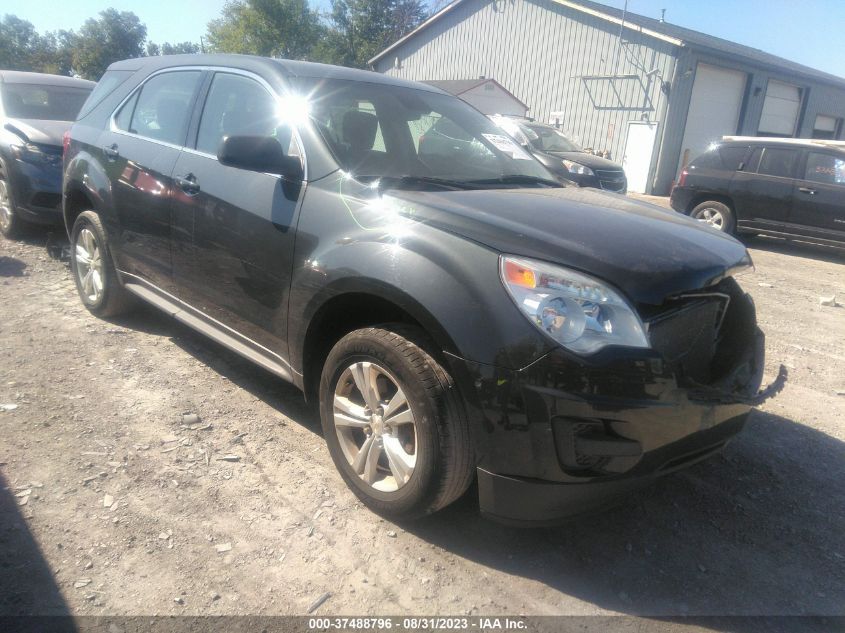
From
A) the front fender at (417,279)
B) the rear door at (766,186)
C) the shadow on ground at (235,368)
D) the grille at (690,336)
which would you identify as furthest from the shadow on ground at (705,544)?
the rear door at (766,186)

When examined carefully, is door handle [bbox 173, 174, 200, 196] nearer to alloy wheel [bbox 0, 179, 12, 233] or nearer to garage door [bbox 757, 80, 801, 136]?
alloy wheel [bbox 0, 179, 12, 233]

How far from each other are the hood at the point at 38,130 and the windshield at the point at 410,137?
173 inches

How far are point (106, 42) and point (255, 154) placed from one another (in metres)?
69.0

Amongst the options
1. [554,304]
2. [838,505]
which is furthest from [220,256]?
[838,505]

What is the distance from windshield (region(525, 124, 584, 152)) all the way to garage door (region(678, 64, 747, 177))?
6.96 metres

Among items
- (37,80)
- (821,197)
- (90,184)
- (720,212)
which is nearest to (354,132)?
(90,184)

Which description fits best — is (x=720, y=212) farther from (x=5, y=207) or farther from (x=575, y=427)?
(x=5, y=207)

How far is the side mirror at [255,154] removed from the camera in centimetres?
272

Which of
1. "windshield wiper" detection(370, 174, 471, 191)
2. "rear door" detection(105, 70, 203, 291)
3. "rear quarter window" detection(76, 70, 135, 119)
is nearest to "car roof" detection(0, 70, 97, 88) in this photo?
"rear quarter window" detection(76, 70, 135, 119)

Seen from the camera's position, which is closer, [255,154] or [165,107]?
[255,154]

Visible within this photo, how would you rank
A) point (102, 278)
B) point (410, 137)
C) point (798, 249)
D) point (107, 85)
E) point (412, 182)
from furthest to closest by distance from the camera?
point (798, 249) < point (107, 85) < point (102, 278) < point (410, 137) < point (412, 182)

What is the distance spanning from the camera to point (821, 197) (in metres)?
9.02

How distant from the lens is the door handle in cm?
332

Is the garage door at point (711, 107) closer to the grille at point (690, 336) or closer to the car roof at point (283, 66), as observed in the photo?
the car roof at point (283, 66)
